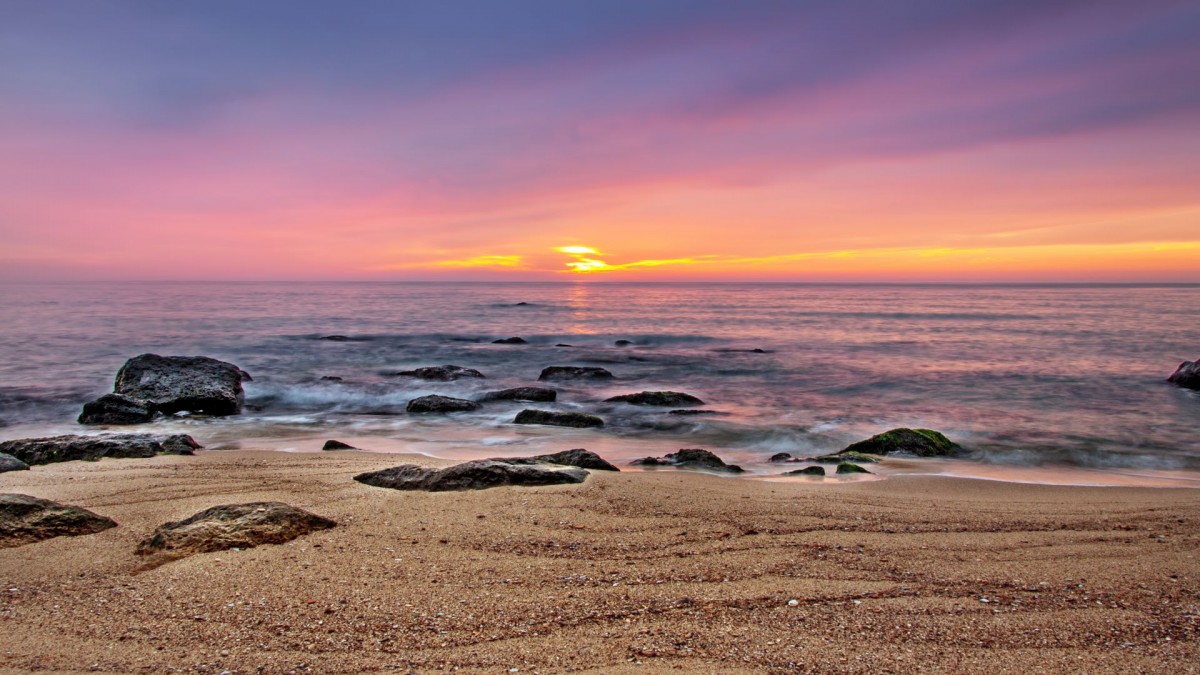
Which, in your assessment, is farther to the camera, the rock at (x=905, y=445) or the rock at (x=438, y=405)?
the rock at (x=438, y=405)

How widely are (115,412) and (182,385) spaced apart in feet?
4.13

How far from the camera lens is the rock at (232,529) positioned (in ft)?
13.6

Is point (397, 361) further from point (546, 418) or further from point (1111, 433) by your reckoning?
point (1111, 433)

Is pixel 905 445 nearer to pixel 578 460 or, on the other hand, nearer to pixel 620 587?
pixel 578 460

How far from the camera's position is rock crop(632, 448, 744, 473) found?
810 centimetres

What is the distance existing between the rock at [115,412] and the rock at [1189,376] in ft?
71.2

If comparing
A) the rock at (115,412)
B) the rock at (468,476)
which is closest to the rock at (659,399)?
the rock at (468,476)

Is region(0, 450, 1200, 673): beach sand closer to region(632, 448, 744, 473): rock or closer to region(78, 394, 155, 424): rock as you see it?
region(632, 448, 744, 473): rock

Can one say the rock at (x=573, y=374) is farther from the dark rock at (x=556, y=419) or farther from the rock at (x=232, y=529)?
the rock at (x=232, y=529)

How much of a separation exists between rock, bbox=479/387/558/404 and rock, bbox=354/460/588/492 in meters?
8.01

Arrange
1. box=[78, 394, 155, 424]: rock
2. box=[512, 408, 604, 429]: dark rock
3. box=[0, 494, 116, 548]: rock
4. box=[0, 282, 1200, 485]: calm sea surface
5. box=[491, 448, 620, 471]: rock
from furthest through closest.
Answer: box=[512, 408, 604, 429]: dark rock, box=[78, 394, 155, 424]: rock, box=[0, 282, 1200, 485]: calm sea surface, box=[491, 448, 620, 471]: rock, box=[0, 494, 116, 548]: rock

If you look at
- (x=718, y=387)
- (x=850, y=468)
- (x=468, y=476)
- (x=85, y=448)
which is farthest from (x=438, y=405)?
(x=850, y=468)

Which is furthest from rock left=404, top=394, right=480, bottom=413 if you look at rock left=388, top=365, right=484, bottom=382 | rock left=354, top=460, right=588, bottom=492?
rock left=354, top=460, right=588, bottom=492

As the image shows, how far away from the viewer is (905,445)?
30.1 feet
